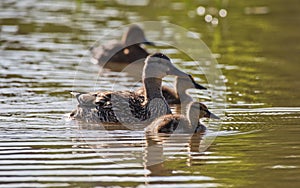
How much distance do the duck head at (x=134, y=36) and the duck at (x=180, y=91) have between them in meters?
3.24

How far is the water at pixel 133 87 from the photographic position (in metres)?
6.18

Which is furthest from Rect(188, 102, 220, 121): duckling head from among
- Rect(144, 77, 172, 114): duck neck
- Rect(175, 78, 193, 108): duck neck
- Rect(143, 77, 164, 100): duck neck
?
Rect(175, 78, 193, 108): duck neck

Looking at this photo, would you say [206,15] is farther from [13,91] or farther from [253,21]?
[13,91]

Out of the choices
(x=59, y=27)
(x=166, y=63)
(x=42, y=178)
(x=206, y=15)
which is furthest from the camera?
(x=206, y=15)

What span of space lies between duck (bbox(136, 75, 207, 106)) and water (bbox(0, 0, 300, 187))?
0.77ft

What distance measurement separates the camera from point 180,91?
9641mm

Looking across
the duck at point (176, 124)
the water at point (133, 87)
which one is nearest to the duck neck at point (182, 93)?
the water at point (133, 87)

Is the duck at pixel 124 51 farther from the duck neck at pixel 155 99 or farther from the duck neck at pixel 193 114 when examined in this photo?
the duck neck at pixel 193 114

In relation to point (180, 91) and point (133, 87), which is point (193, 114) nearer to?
point (180, 91)

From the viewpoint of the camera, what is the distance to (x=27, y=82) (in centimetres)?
1015

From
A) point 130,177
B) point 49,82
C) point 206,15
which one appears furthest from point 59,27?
point 130,177

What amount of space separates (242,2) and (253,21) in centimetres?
227

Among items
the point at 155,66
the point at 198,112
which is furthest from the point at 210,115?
the point at 155,66

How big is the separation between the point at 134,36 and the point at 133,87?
2812mm
